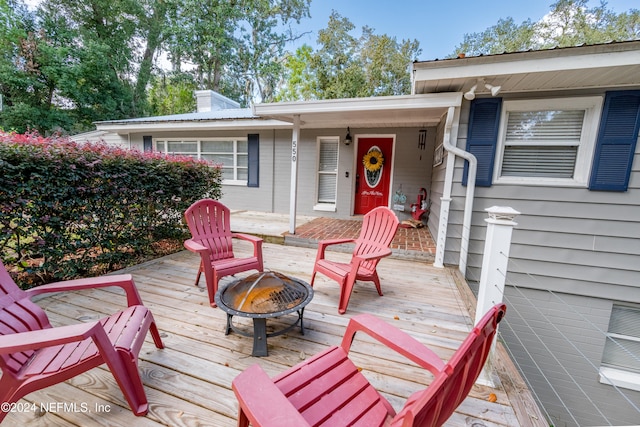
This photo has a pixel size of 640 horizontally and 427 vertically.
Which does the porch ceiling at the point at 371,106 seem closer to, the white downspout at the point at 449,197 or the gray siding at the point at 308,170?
the white downspout at the point at 449,197

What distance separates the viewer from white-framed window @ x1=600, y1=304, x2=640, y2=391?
341 centimetres

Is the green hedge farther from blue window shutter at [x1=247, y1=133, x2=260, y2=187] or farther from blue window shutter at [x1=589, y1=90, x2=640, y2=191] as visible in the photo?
blue window shutter at [x1=589, y1=90, x2=640, y2=191]

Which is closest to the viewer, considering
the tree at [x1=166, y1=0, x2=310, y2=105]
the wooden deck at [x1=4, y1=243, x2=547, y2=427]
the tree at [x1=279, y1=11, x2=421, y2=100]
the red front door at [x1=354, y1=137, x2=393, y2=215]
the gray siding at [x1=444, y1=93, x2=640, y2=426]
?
the wooden deck at [x1=4, y1=243, x2=547, y2=427]

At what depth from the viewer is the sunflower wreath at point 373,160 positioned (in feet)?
20.5

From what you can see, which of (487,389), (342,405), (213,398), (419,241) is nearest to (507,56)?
(419,241)

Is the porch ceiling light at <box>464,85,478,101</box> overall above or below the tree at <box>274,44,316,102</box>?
below

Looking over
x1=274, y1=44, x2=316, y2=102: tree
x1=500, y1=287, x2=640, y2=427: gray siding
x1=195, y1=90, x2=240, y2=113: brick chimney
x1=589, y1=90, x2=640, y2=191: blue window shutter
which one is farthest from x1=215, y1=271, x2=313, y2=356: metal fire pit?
x1=274, y1=44, x2=316, y2=102: tree

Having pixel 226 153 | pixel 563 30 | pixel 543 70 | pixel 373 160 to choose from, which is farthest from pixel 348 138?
pixel 563 30

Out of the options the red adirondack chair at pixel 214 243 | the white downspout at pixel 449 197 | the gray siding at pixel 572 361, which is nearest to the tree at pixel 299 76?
the white downspout at pixel 449 197

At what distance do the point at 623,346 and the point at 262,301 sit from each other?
466 cm

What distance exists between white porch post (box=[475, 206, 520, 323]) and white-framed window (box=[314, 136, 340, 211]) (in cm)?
503

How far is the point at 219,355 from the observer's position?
6.34ft

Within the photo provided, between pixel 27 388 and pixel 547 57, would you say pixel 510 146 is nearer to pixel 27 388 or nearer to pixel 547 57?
pixel 547 57

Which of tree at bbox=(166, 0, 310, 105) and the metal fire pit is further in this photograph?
tree at bbox=(166, 0, 310, 105)
